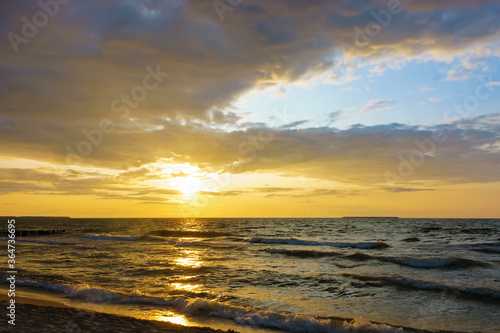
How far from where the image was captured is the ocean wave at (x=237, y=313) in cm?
1172

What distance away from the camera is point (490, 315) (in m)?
14.1

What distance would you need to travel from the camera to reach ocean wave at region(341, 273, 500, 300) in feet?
56.3

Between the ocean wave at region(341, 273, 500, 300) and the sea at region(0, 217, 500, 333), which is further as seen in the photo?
the ocean wave at region(341, 273, 500, 300)

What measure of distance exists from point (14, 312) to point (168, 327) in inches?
252

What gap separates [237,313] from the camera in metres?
13.2

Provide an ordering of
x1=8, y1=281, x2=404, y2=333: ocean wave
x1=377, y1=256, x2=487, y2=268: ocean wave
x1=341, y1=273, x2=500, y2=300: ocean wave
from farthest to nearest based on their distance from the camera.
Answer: x1=377, y1=256, x2=487, y2=268: ocean wave, x1=341, y1=273, x2=500, y2=300: ocean wave, x1=8, y1=281, x2=404, y2=333: ocean wave

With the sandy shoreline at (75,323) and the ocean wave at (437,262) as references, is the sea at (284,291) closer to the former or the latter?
the ocean wave at (437,262)

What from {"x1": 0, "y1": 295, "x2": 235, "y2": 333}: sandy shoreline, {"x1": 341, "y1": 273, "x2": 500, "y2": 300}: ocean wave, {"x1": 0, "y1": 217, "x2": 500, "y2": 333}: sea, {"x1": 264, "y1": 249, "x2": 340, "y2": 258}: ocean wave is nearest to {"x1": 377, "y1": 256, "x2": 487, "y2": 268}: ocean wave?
{"x1": 0, "y1": 217, "x2": 500, "y2": 333}: sea

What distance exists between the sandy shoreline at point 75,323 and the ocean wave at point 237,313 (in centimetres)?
185

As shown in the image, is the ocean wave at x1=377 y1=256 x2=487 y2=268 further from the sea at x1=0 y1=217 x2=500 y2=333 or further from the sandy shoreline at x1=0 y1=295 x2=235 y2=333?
the sandy shoreline at x1=0 y1=295 x2=235 y2=333

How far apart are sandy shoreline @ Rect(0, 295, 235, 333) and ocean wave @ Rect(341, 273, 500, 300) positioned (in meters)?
13.6

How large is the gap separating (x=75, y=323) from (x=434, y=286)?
60.6 ft

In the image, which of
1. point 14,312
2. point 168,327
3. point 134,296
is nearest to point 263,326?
point 168,327

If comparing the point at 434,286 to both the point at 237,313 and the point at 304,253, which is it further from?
the point at 304,253
